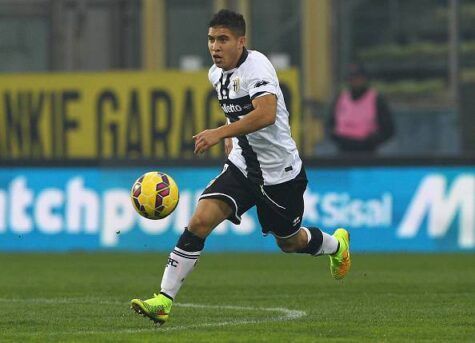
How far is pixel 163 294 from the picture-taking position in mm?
9133

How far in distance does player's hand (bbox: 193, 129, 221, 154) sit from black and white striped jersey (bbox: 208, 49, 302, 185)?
1.92 feet

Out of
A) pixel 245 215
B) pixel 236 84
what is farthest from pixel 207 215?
pixel 245 215

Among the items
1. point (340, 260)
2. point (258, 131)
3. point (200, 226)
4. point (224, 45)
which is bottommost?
point (340, 260)

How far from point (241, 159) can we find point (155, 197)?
652 millimetres

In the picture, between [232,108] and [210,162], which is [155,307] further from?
[210,162]

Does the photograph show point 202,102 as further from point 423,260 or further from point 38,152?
point 423,260

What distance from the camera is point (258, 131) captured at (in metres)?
9.73

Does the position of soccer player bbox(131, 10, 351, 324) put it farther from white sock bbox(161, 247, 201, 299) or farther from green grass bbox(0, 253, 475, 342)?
green grass bbox(0, 253, 475, 342)

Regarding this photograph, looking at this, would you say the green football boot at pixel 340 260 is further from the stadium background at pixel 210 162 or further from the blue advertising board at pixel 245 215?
the blue advertising board at pixel 245 215

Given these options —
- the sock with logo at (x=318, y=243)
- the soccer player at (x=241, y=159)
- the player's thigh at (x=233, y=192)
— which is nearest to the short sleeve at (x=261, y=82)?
the soccer player at (x=241, y=159)

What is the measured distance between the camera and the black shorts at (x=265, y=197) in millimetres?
9625


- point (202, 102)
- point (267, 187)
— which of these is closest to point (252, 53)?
point (267, 187)

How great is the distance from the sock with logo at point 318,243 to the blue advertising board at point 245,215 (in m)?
7.12

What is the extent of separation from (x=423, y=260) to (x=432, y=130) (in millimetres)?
4845
